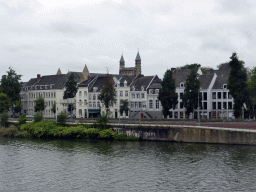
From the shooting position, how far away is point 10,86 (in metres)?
124

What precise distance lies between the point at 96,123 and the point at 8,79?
208 ft

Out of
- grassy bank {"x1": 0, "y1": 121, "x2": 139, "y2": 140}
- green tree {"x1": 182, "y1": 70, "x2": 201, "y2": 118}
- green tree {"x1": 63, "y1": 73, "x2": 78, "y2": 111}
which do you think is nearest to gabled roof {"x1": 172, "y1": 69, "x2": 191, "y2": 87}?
green tree {"x1": 182, "y1": 70, "x2": 201, "y2": 118}

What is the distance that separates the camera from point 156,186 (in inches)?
1394

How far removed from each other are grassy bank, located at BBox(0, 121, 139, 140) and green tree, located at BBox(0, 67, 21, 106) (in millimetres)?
41139

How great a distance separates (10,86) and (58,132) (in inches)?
2247

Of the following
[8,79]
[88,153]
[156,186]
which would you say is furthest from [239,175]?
[8,79]

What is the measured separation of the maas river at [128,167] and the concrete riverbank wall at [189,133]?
1710 millimetres

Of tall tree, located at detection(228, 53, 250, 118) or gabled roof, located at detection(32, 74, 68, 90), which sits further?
gabled roof, located at detection(32, 74, 68, 90)

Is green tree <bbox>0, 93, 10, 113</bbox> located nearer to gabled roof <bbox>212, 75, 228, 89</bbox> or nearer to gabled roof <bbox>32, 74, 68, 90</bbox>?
gabled roof <bbox>32, 74, 68, 90</bbox>

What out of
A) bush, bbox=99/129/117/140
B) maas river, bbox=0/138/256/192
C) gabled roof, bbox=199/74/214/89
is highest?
gabled roof, bbox=199/74/214/89

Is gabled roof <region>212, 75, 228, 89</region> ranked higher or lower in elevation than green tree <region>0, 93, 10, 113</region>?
higher

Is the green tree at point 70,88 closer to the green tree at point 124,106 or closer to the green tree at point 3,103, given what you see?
the green tree at point 3,103

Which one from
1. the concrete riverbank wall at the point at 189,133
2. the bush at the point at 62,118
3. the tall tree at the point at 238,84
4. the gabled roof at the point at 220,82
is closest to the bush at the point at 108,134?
the concrete riverbank wall at the point at 189,133

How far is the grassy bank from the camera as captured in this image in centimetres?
6981
